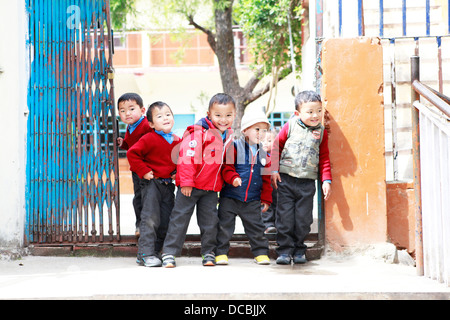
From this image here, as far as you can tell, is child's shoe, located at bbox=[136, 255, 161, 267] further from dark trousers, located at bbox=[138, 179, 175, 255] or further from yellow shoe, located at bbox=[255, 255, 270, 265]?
yellow shoe, located at bbox=[255, 255, 270, 265]

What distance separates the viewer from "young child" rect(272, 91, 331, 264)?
4.91 meters

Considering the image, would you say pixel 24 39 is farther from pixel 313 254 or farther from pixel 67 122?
pixel 313 254

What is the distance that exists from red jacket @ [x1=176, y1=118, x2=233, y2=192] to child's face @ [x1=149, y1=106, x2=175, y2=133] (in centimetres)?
22

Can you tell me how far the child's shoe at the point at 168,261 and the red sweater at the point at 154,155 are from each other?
0.68 meters

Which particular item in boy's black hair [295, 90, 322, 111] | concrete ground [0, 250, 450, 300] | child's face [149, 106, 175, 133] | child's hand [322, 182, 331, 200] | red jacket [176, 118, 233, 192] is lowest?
concrete ground [0, 250, 450, 300]

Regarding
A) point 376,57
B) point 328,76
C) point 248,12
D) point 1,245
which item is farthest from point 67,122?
point 248,12

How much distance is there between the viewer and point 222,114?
4.81m

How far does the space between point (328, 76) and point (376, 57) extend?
0.46 meters

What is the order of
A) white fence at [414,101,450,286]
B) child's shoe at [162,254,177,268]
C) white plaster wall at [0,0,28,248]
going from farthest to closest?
white plaster wall at [0,0,28,248]
child's shoe at [162,254,177,268]
white fence at [414,101,450,286]

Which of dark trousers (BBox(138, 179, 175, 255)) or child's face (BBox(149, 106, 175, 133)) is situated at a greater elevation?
child's face (BBox(149, 106, 175, 133))

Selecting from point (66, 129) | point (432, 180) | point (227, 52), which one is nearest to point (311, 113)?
point (432, 180)

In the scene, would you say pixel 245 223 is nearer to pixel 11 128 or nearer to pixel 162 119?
pixel 162 119

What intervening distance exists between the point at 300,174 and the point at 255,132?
1.76 feet

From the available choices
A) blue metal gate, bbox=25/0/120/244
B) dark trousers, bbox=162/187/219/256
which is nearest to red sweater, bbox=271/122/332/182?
dark trousers, bbox=162/187/219/256
